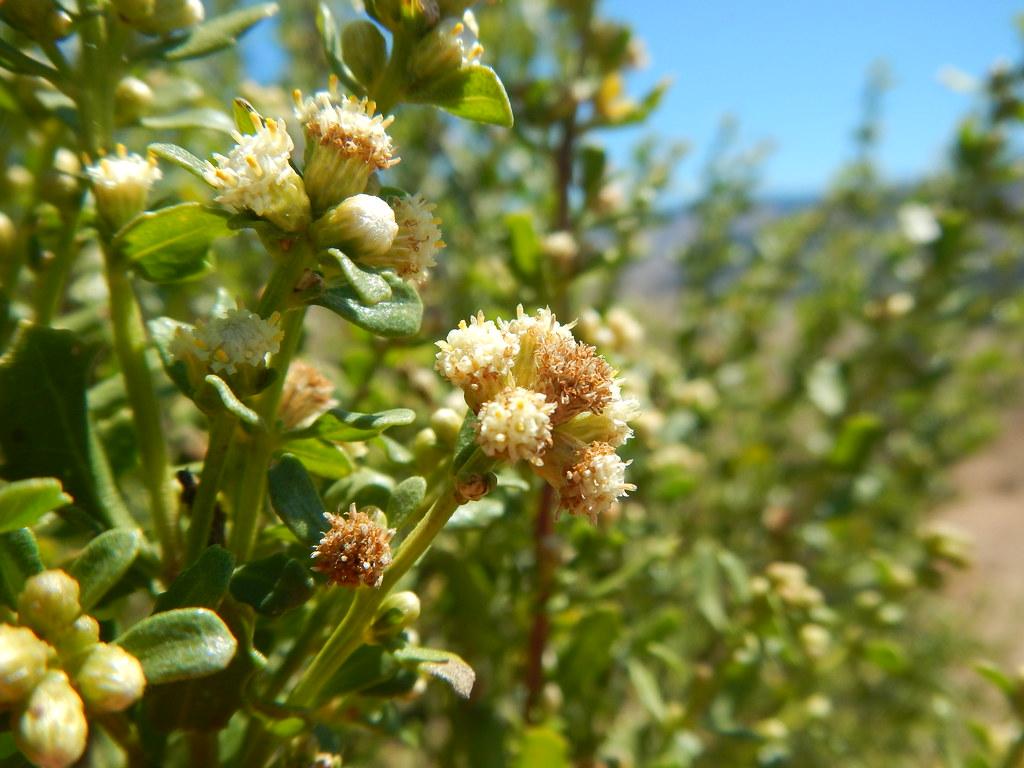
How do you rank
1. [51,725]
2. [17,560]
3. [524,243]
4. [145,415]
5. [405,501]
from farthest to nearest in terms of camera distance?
[524,243]
[145,415]
[405,501]
[17,560]
[51,725]

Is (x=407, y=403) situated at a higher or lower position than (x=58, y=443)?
higher

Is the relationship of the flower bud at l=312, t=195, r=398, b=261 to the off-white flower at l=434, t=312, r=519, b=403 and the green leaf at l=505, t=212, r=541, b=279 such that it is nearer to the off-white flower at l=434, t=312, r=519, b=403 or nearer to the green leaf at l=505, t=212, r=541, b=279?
the off-white flower at l=434, t=312, r=519, b=403

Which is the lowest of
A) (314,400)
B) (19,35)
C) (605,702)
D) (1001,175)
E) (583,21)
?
(314,400)

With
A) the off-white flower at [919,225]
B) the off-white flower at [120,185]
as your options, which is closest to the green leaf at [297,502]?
the off-white flower at [120,185]

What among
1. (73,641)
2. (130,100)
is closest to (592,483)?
(73,641)

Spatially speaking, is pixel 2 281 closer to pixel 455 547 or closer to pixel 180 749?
pixel 180 749

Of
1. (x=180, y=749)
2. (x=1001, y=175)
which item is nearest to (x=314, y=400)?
(x=180, y=749)

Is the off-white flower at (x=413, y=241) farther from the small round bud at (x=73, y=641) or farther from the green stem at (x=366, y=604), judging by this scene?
the small round bud at (x=73, y=641)

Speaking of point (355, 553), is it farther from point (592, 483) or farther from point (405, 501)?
point (592, 483)
